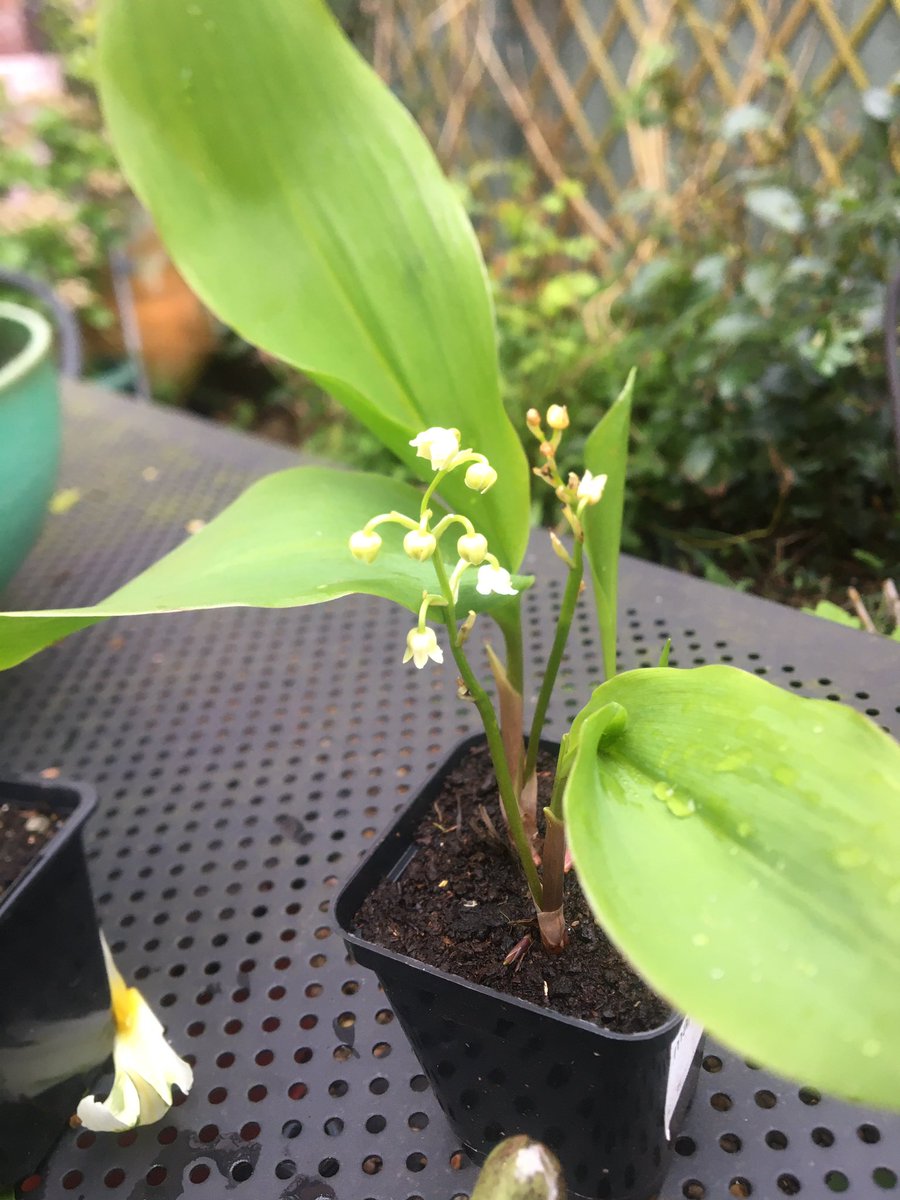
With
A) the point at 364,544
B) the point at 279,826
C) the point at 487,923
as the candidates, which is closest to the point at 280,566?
the point at 364,544

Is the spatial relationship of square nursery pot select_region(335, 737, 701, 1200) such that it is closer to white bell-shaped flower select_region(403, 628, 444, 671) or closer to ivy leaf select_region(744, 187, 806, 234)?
white bell-shaped flower select_region(403, 628, 444, 671)

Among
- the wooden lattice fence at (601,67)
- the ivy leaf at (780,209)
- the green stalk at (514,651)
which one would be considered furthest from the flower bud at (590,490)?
the wooden lattice fence at (601,67)

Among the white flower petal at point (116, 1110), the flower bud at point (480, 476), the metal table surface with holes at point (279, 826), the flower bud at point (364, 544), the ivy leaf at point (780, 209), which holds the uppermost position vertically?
the flower bud at point (480, 476)

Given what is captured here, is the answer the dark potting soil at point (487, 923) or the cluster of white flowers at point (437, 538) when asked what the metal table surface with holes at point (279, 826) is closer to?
the dark potting soil at point (487, 923)

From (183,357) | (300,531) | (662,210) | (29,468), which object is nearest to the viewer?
(300,531)

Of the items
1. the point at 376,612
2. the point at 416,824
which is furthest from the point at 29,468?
the point at 416,824

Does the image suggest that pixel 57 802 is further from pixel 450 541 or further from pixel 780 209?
pixel 780 209

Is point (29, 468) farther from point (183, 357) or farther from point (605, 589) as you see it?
point (183, 357)
